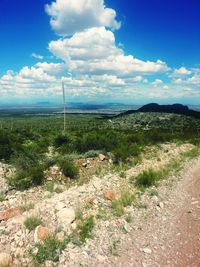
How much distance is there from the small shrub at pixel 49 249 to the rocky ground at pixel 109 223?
0.13m

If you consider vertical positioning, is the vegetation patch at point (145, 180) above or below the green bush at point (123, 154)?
below

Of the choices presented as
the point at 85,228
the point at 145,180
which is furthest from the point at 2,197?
the point at 145,180

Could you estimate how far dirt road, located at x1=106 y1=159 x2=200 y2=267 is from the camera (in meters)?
8.16

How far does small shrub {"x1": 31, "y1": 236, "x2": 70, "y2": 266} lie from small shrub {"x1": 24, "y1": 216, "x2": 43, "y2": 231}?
0.72 m

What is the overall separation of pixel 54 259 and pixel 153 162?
11.8m

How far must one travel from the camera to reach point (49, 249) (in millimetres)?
8453

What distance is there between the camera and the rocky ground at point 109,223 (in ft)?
27.3

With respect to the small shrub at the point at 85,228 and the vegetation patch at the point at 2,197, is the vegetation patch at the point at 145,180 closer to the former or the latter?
the small shrub at the point at 85,228

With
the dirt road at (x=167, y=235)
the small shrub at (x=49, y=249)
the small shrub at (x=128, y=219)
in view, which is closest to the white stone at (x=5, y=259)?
the small shrub at (x=49, y=249)

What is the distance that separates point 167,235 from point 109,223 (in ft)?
6.25

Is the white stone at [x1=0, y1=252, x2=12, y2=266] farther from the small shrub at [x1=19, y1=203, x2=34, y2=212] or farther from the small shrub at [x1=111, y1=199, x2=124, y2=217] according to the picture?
the small shrub at [x1=111, y1=199, x2=124, y2=217]

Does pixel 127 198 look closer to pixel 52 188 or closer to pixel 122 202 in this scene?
pixel 122 202

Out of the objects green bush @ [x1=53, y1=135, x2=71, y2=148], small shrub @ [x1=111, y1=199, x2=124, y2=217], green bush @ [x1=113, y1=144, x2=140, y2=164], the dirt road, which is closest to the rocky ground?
the dirt road

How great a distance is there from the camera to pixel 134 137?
2733 centimetres
